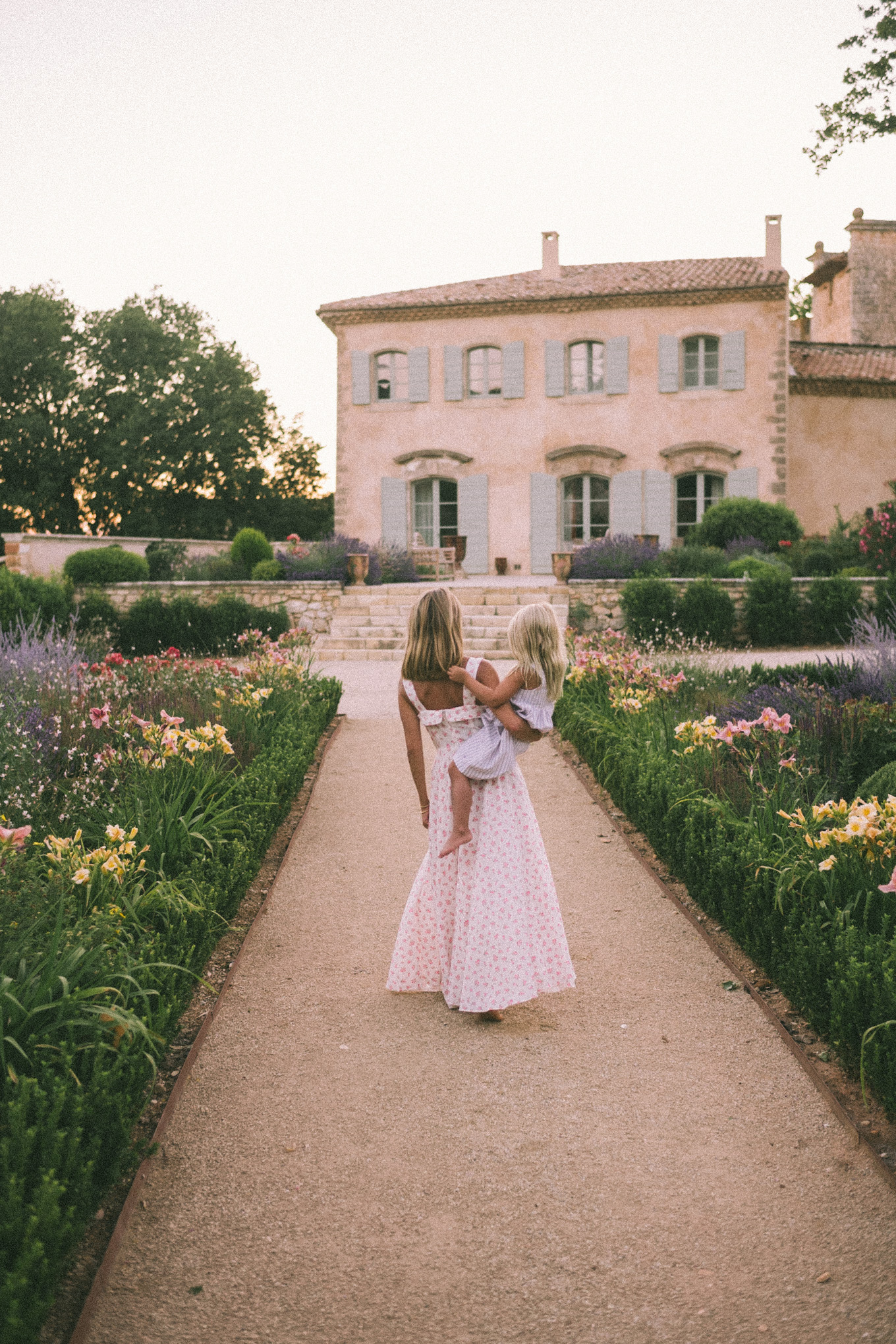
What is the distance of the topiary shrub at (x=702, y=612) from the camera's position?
12.9 meters

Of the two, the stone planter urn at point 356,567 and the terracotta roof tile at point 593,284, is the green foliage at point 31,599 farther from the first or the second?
the terracotta roof tile at point 593,284

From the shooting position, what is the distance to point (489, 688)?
125 inches

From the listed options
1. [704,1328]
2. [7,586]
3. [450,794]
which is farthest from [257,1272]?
[7,586]

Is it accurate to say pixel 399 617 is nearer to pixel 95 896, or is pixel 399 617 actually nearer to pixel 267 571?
pixel 267 571

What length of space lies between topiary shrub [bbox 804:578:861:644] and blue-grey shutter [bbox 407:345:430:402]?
9703 mm

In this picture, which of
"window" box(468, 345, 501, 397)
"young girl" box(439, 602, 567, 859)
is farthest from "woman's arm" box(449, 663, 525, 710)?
"window" box(468, 345, 501, 397)

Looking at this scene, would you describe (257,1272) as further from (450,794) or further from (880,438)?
(880,438)

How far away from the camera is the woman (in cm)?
311

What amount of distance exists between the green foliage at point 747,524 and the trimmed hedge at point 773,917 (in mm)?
11734

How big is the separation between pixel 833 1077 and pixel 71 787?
3.12 m

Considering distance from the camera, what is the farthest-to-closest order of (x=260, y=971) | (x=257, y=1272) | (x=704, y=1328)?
(x=260, y=971) → (x=257, y=1272) → (x=704, y=1328)

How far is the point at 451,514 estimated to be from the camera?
20.3 meters

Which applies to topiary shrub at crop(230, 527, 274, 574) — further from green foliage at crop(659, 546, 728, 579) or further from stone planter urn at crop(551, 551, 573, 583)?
green foliage at crop(659, 546, 728, 579)

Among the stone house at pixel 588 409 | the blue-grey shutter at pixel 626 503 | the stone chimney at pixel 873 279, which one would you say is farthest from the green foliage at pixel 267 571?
the stone chimney at pixel 873 279
